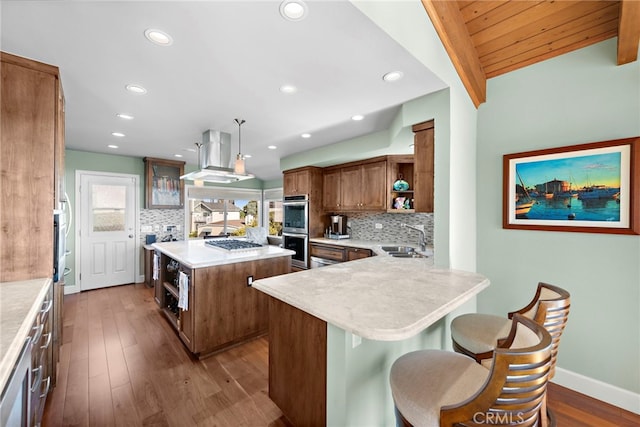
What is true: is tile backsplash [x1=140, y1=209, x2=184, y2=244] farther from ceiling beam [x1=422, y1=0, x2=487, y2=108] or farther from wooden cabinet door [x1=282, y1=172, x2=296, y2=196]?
ceiling beam [x1=422, y1=0, x2=487, y2=108]

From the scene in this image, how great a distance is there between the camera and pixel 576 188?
6.49 feet

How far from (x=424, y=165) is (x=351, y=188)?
2.06m

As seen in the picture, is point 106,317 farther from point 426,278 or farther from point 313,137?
point 426,278

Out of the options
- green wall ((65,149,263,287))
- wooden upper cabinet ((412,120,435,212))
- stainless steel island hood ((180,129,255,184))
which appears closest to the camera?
wooden upper cabinet ((412,120,435,212))

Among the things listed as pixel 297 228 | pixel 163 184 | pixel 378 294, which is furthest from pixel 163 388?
pixel 163 184

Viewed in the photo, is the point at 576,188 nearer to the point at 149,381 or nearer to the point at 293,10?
the point at 293,10

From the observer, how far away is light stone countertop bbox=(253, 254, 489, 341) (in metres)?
1.04

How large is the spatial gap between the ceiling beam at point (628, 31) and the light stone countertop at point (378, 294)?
1.77m

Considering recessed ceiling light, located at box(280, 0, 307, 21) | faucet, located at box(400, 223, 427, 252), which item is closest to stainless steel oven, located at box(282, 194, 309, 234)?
faucet, located at box(400, 223, 427, 252)

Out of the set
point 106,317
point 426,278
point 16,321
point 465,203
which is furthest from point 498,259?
point 106,317

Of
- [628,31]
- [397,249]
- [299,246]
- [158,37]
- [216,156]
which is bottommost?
[299,246]

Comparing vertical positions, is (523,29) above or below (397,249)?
above

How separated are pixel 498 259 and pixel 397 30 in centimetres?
208

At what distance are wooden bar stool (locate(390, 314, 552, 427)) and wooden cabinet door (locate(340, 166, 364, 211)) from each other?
3.06 meters
